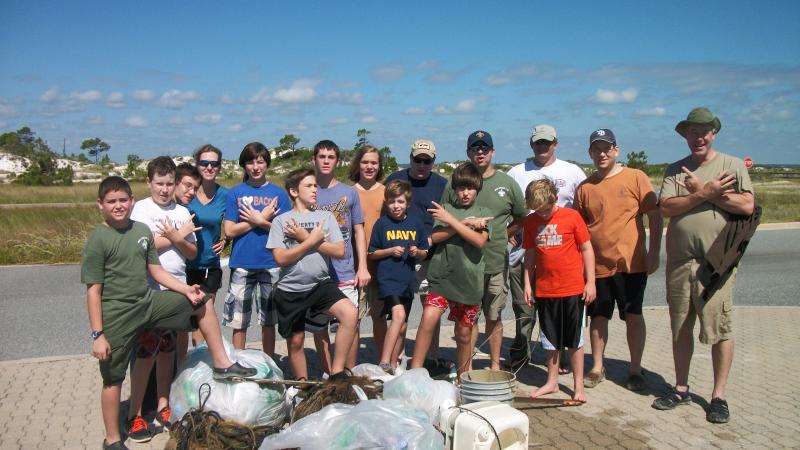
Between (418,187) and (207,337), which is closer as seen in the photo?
(207,337)

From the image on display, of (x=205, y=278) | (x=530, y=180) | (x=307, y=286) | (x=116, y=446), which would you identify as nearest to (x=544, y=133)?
(x=530, y=180)

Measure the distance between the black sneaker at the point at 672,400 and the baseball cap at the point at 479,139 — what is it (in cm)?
249

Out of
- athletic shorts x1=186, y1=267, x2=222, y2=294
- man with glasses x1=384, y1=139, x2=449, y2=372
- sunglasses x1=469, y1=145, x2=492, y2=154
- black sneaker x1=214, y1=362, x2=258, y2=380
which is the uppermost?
sunglasses x1=469, y1=145, x2=492, y2=154

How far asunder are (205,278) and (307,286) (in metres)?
1.05

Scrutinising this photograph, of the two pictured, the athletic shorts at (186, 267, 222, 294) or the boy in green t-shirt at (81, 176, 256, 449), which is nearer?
the boy in green t-shirt at (81, 176, 256, 449)

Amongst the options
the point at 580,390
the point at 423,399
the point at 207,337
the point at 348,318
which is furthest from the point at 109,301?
the point at 580,390

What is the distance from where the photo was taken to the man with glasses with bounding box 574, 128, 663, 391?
216 inches

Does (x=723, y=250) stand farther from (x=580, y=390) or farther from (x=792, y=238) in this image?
(x=792, y=238)

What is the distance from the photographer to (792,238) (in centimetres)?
1814

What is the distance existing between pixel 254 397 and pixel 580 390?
2.56 m

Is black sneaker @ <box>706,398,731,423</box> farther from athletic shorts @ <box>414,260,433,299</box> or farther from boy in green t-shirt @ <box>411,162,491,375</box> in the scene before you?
athletic shorts @ <box>414,260,433,299</box>

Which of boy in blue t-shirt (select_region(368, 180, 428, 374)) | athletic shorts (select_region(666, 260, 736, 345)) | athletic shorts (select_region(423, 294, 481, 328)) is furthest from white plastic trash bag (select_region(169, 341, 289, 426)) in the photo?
athletic shorts (select_region(666, 260, 736, 345))

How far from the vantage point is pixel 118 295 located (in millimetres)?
4289

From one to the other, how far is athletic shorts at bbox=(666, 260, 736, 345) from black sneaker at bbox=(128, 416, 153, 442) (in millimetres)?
4032
